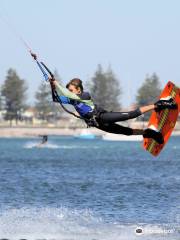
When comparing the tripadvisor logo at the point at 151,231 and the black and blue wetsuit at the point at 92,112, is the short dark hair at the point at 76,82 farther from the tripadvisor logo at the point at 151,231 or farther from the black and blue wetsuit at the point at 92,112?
the tripadvisor logo at the point at 151,231

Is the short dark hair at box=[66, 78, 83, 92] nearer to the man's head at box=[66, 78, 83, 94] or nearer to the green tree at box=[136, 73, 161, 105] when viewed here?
the man's head at box=[66, 78, 83, 94]

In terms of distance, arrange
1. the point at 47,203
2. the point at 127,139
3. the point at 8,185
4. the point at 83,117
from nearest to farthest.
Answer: the point at 83,117, the point at 47,203, the point at 8,185, the point at 127,139

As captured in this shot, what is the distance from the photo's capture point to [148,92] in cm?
15212

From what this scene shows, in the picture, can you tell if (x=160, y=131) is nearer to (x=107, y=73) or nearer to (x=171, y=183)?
(x=171, y=183)

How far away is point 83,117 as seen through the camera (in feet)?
47.1

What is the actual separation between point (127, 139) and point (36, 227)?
113377 millimetres

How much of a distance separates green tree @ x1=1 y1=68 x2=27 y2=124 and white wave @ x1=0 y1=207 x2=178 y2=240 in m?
127

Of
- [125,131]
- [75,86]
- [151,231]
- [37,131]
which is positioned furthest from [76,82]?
[37,131]

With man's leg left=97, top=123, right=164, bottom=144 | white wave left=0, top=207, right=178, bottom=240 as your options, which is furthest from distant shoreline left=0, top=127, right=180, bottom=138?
man's leg left=97, top=123, right=164, bottom=144

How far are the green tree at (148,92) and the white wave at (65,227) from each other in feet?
432

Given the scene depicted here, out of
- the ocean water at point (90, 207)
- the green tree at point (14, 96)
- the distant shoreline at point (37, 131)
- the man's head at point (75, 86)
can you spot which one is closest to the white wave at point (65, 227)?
the ocean water at point (90, 207)

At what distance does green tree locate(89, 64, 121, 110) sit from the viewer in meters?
149

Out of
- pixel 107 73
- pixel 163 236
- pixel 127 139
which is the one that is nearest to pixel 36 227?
pixel 163 236

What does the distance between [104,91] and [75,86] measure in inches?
5302
